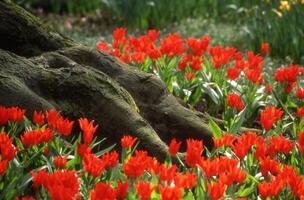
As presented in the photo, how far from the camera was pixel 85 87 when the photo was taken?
158 inches

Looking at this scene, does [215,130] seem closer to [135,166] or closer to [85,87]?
[85,87]

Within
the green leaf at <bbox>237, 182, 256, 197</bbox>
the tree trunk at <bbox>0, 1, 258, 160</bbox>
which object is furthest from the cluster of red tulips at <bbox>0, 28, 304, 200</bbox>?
the tree trunk at <bbox>0, 1, 258, 160</bbox>

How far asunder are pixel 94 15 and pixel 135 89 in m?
6.98

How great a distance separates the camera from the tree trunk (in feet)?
12.8

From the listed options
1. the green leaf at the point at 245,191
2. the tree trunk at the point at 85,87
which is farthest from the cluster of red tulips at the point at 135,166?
the tree trunk at the point at 85,87

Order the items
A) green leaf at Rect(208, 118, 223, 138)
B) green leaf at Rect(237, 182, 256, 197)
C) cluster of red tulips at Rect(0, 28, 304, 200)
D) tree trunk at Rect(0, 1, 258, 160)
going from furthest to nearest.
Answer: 1. green leaf at Rect(208, 118, 223, 138)
2. tree trunk at Rect(0, 1, 258, 160)
3. green leaf at Rect(237, 182, 256, 197)
4. cluster of red tulips at Rect(0, 28, 304, 200)

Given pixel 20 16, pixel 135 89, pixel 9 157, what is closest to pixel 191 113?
pixel 135 89

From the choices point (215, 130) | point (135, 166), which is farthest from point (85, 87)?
point (135, 166)

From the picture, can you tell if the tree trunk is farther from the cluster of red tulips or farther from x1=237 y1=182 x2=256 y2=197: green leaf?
x1=237 y1=182 x2=256 y2=197: green leaf

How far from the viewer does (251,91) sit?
532 centimetres

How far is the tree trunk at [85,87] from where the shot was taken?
389 centimetres

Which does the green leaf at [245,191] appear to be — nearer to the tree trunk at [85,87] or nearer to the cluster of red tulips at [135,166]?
the cluster of red tulips at [135,166]

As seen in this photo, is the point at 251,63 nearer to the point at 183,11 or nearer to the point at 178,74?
the point at 178,74

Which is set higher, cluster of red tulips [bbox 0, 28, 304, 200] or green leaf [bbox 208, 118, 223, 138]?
cluster of red tulips [bbox 0, 28, 304, 200]
